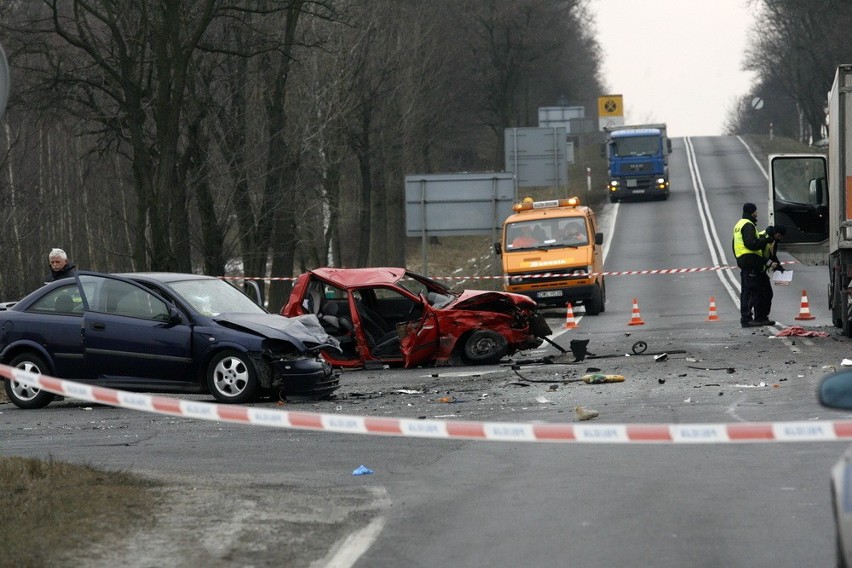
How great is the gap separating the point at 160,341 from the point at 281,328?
1.31 m

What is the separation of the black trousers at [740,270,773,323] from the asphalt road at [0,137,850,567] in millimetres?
3765

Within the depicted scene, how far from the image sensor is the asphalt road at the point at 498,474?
22.4ft

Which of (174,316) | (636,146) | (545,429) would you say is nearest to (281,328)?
(174,316)

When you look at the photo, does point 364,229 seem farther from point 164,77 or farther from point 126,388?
point 126,388

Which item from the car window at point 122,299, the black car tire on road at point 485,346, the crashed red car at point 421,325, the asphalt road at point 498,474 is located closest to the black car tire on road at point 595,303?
the asphalt road at point 498,474

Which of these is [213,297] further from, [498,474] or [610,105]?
[610,105]

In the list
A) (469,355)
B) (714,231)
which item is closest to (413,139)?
(714,231)

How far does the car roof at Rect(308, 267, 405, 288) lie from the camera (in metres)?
17.7

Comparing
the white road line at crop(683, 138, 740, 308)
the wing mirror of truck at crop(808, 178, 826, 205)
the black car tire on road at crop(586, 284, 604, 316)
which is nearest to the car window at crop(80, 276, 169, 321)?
the wing mirror of truck at crop(808, 178, 826, 205)

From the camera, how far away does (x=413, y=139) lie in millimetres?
51281

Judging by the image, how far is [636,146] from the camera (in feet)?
196

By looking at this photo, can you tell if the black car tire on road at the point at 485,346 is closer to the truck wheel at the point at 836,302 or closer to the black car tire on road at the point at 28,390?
the truck wheel at the point at 836,302

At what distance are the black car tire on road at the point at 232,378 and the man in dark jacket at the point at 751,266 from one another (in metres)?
9.85

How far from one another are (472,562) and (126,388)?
8.87 meters
